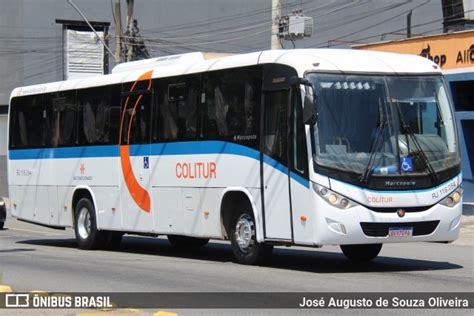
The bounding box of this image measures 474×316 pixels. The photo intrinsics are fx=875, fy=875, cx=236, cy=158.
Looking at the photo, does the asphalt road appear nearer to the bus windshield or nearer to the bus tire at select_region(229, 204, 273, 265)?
the bus tire at select_region(229, 204, 273, 265)

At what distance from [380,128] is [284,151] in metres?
1.46

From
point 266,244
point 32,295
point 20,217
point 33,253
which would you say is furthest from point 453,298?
point 20,217

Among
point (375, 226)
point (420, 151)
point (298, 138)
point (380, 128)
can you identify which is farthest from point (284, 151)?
point (420, 151)

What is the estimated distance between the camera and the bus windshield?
12.6m

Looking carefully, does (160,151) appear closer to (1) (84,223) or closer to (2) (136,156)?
(2) (136,156)

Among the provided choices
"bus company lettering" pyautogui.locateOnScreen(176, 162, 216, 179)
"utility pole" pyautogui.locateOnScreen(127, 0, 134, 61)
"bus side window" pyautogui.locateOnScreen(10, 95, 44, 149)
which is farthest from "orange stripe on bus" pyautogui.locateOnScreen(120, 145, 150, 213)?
"utility pole" pyautogui.locateOnScreen(127, 0, 134, 61)

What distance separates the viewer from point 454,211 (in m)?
13.1

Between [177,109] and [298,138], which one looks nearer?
[298,138]

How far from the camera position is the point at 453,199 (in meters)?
13.1

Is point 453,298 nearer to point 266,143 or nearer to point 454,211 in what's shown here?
point 454,211

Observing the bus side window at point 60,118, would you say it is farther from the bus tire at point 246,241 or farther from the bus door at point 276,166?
the bus door at point 276,166

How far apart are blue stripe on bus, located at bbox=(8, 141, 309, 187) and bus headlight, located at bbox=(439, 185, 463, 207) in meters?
2.15

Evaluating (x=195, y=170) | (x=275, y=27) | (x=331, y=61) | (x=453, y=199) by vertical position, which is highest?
(x=275, y=27)

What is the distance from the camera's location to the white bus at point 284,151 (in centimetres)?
1256
